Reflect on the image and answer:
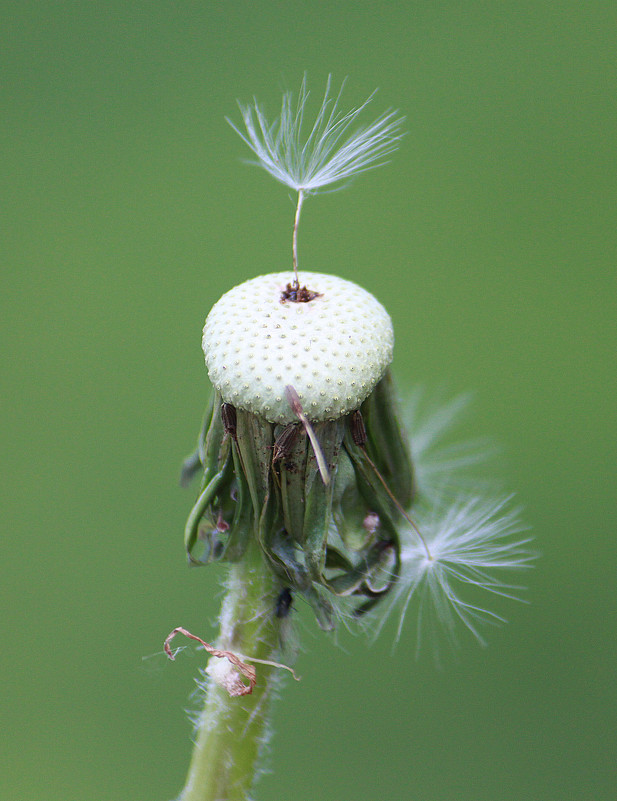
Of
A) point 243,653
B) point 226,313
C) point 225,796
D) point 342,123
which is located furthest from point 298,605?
point 342,123

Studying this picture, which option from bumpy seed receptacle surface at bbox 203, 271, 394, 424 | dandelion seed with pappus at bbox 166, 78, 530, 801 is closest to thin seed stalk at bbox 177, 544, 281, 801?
dandelion seed with pappus at bbox 166, 78, 530, 801

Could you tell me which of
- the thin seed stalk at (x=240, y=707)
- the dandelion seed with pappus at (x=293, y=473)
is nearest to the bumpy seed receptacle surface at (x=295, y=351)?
the dandelion seed with pappus at (x=293, y=473)

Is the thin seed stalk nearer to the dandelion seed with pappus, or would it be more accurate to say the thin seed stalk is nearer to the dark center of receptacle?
the dandelion seed with pappus

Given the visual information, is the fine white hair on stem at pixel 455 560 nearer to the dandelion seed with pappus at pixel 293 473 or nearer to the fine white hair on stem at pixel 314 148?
the dandelion seed with pappus at pixel 293 473

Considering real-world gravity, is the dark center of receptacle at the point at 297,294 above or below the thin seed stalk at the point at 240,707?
above

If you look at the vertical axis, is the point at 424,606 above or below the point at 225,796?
above

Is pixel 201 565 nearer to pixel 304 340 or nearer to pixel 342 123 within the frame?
pixel 304 340
